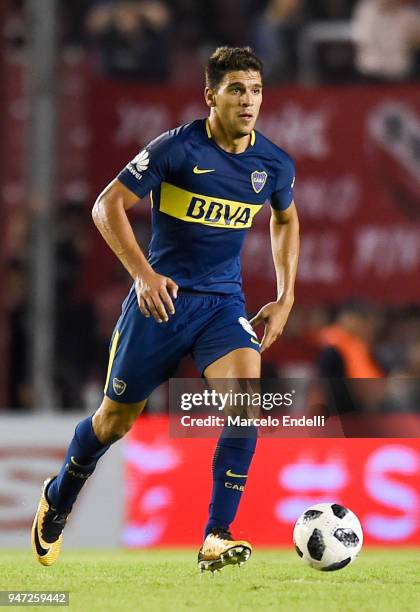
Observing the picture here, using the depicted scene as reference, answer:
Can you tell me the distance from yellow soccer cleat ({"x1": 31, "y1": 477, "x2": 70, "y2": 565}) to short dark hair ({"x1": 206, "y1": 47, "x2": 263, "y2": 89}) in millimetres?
2035

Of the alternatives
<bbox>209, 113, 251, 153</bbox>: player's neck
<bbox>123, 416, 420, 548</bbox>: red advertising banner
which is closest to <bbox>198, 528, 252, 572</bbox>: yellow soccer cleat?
<bbox>209, 113, 251, 153</bbox>: player's neck

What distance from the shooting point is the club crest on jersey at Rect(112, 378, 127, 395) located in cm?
655

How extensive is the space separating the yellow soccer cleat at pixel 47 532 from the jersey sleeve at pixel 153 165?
1.54m

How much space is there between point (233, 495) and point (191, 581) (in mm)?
396

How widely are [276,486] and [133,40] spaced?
13.0 ft

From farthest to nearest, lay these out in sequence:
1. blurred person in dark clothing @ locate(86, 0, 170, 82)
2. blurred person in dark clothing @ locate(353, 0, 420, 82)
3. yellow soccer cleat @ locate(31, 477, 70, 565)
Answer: blurred person in dark clothing @ locate(353, 0, 420, 82) < blurred person in dark clothing @ locate(86, 0, 170, 82) < yellow soccer cleat @ locate(31, 477, 70, 565)

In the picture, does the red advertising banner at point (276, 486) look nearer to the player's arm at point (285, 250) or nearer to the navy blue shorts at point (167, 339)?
the player's arm at point (285, 250)

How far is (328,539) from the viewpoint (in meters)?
6.56

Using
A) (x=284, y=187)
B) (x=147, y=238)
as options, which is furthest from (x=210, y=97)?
(x=147, y=238)

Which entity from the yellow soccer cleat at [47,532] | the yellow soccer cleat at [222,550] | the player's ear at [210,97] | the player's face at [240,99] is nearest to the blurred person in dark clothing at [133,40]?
the player's ear at [210,97]

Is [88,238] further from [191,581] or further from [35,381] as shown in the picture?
[191,581]

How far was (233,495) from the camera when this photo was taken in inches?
250

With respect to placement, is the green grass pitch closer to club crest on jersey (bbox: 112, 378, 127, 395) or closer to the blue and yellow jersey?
club crest on jersey (bbox: 112, 378, 127, 395)

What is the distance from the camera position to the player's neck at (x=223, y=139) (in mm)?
6576
